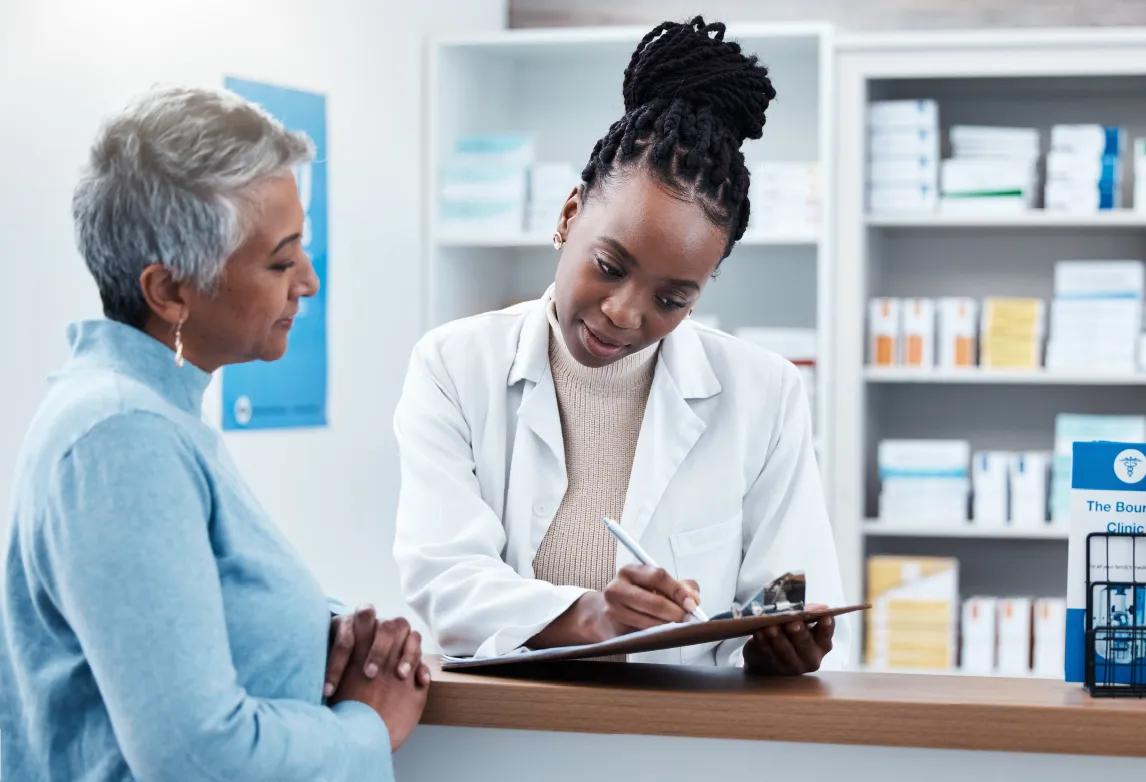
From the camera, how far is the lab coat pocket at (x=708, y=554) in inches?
71.1

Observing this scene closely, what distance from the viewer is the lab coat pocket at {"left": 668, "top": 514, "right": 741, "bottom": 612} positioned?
1.81m

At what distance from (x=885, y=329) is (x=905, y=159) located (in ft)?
1.57

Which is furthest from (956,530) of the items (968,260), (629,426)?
(629,426)

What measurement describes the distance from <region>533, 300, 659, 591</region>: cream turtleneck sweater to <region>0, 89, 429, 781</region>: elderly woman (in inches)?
21.0

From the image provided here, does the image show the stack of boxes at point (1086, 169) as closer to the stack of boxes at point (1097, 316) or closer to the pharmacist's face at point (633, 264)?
the stack of boxes at point (1097, 316)

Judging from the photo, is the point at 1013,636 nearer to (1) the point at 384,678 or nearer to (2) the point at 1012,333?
(2) the point at 1012,333

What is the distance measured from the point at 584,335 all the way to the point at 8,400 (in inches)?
49.2

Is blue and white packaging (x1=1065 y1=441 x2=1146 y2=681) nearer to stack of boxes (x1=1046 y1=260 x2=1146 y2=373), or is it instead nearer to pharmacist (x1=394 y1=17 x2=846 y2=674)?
pharmacist (x1=394 y1=17 x2=846 y2=674)

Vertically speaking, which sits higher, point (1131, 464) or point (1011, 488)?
point (1131, 464)

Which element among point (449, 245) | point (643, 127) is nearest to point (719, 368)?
point (643, 127)

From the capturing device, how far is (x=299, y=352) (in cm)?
349

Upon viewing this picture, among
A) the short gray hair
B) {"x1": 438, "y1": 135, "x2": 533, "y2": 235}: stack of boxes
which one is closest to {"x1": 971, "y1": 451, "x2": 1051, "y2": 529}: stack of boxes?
{"x1": 438, "y1": 135, "x2": 533, "y2": 235}: stack of boxes

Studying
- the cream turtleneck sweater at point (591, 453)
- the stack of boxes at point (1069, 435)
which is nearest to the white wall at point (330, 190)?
the cream turtleneck sweater at point (591, 453)

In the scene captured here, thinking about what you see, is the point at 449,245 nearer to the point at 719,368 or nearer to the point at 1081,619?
the point at 719,368
